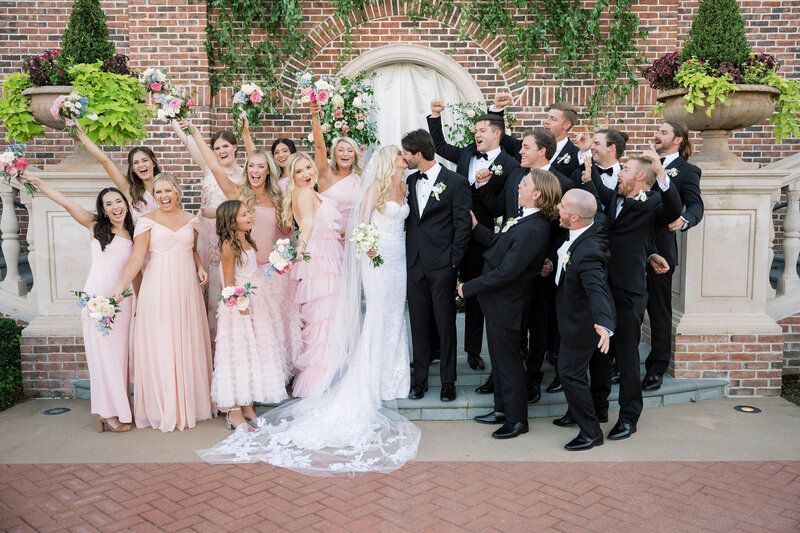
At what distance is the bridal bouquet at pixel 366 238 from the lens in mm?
4955

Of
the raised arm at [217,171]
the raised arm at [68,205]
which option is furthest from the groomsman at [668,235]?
the raised arm at [68,205]

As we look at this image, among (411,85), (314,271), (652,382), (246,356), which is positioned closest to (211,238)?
(314,271)

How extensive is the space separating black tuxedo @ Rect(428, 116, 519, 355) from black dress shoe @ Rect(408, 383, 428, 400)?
63cm

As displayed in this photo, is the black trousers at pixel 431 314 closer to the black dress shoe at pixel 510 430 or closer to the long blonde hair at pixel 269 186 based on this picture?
the black dress shoe at pixel 510 430

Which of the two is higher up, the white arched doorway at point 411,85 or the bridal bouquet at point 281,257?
the white arched doorway at point 411,85

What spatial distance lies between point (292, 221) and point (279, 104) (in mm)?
3121

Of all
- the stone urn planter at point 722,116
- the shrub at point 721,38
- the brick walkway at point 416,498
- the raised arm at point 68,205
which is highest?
the shrub at point 721,38

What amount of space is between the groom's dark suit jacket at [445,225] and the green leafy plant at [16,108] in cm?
353

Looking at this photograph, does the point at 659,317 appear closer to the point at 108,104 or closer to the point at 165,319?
the point at 165,319

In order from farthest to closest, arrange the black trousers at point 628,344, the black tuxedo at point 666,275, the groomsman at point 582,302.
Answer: the black tuxedo at point 666,275
the black trousers at point 628,344
the groomsman at point 582,302

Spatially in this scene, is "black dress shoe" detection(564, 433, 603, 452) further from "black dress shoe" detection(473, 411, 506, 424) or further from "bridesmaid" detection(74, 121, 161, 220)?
"bridesmaid" detection(74, 121, 161, 220)

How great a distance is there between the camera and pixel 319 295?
5.36m

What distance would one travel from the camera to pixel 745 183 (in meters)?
5.82

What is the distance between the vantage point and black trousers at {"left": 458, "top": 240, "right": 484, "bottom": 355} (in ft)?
17.9
